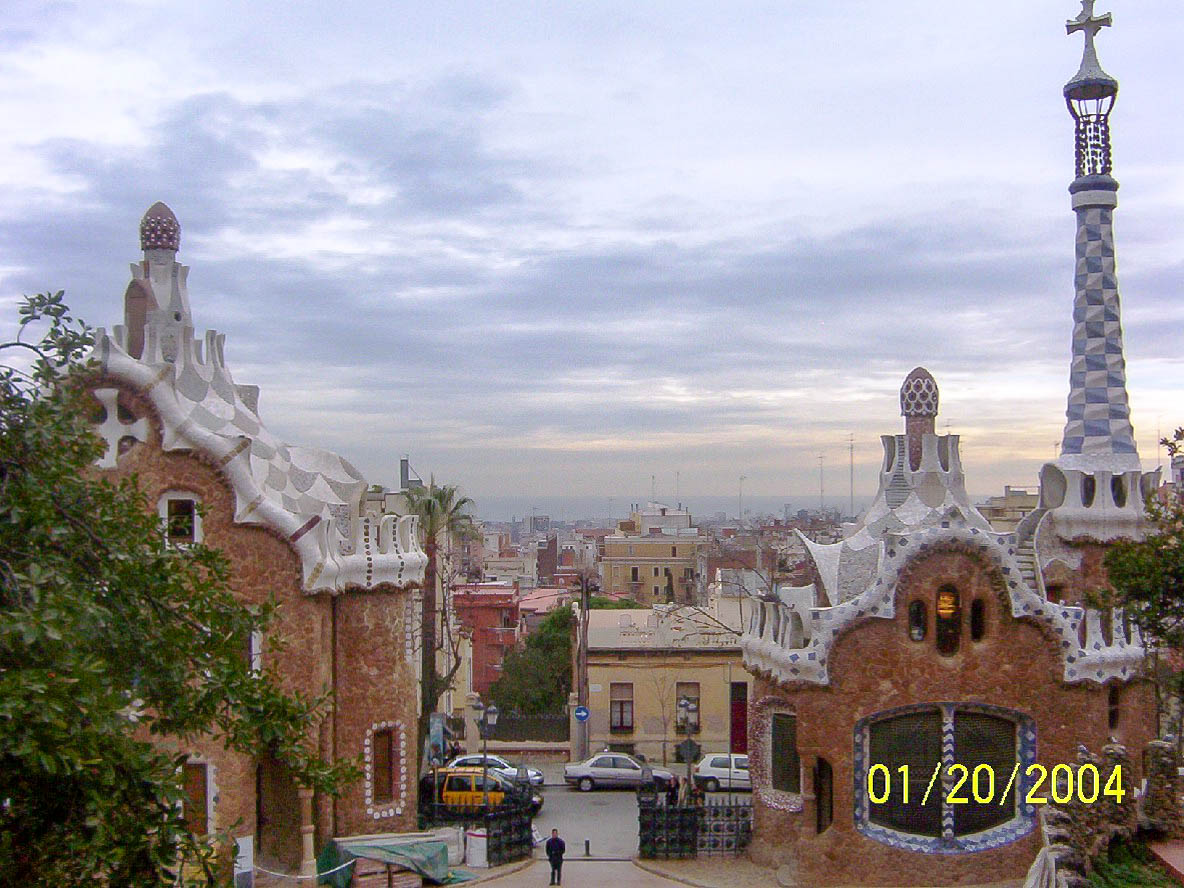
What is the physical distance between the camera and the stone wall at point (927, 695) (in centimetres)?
1955

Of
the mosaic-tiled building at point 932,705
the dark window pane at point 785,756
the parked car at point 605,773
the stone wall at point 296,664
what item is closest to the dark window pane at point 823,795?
the mosaic-tiled building at point 932,705

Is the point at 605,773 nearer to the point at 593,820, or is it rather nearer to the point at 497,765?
the point at 497,765

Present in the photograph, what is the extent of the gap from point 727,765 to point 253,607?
1306cm

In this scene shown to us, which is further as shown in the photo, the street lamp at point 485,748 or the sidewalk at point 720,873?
the street lamp at point 485,748

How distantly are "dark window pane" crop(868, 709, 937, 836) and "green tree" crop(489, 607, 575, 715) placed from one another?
22249 millimetres

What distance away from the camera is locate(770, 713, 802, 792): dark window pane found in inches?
813

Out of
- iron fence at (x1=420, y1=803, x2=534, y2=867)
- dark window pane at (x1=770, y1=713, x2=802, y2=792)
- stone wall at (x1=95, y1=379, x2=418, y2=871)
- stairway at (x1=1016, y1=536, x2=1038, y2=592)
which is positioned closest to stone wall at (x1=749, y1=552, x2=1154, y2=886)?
dark window pane at (x1=770, y1=713, x2=802, y2=792)

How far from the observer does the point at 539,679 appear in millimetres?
42281

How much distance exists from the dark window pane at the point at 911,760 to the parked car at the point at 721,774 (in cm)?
814

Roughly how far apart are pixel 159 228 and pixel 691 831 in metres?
13.6

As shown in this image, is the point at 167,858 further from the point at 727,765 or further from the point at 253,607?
the point at 727,765

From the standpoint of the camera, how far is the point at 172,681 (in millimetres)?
8523

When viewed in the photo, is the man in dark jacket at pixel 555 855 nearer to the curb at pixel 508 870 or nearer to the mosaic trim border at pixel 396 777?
the curb at pixel 508 870

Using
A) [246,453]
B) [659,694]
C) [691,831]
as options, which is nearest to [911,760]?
[691,831]
